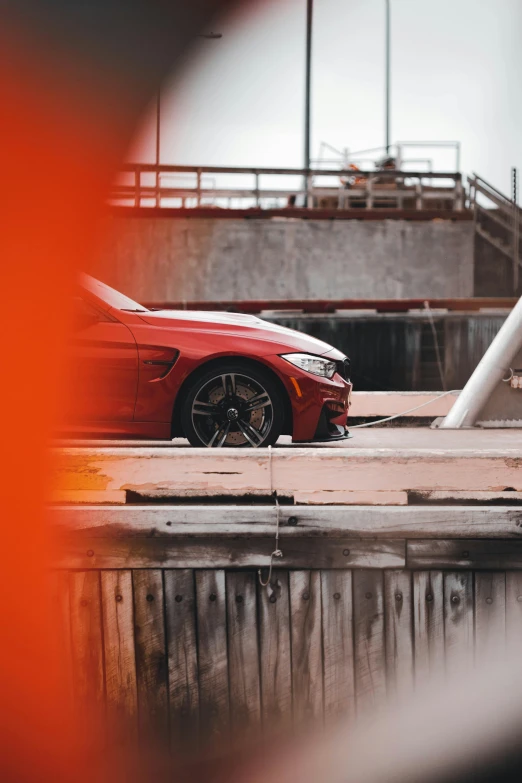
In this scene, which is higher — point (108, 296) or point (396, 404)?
point (108, 296)

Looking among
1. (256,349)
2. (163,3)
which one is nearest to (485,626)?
(256,349)

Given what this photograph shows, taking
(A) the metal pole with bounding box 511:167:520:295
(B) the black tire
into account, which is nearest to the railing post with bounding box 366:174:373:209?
(A) the metal pole with bounding box 511:167:520:295

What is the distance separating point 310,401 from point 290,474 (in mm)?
1367

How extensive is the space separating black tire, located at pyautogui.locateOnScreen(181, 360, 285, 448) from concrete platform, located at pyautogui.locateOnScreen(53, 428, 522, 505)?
3.84 ft

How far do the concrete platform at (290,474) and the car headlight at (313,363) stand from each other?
1.35 m

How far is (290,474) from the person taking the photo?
380 centimetres

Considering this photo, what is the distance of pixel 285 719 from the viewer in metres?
3.77

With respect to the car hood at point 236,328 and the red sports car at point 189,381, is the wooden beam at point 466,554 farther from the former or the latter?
the car hood at point 236,328

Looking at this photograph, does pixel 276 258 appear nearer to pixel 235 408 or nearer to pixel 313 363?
pixel 313 363

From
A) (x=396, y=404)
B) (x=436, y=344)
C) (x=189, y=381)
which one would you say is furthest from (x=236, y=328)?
(x=436, y=344)

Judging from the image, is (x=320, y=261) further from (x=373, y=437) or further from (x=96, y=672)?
(x=96, y=672)

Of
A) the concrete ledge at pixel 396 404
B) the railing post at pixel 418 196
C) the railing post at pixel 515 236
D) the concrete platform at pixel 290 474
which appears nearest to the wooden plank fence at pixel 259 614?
the concrete platform at pixel 290 474

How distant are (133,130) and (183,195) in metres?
18.6

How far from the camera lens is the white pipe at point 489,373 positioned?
6.48 metres
